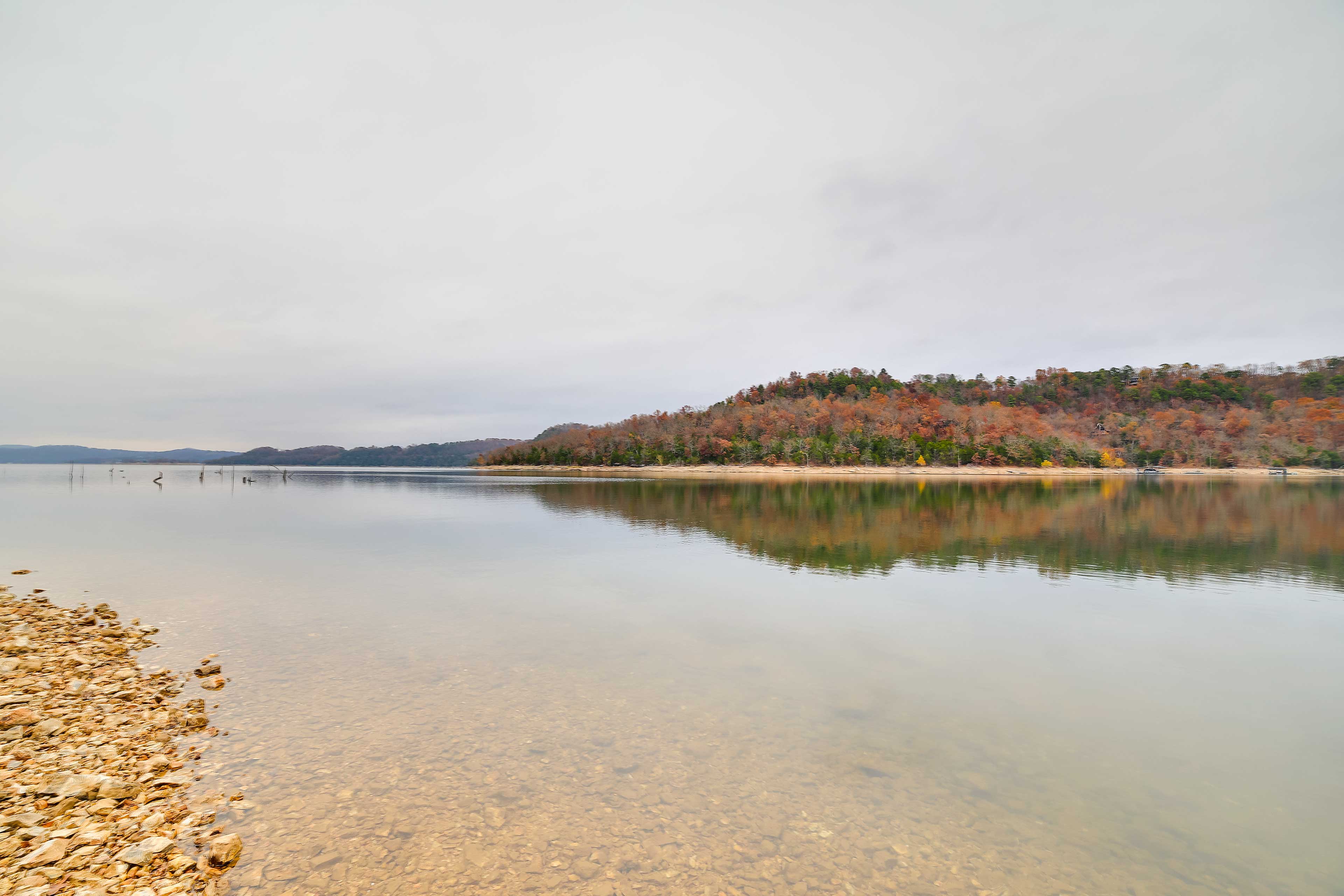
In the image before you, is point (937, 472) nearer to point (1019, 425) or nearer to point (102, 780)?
point (1019, 425)

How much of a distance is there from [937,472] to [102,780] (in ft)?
442

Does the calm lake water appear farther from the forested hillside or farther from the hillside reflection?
the forested hillside

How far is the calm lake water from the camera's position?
5.04 meters

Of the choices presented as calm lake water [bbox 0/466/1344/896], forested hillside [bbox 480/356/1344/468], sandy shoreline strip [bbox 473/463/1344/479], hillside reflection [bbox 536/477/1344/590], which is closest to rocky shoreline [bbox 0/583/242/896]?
calm lake water [bbox 0/466/1344/896]

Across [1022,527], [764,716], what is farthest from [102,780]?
[1022,527]

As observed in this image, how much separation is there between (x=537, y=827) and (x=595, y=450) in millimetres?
165057

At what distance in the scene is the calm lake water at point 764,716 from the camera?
504cm

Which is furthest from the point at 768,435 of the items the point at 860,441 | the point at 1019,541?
the point at 1019,541

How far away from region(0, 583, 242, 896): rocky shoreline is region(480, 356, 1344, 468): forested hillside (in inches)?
5344

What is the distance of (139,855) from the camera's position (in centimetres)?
457

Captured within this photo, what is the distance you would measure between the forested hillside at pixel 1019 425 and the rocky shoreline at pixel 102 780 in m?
136

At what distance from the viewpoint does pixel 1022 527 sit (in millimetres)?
30219

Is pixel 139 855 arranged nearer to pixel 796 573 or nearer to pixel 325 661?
pixel 325 661

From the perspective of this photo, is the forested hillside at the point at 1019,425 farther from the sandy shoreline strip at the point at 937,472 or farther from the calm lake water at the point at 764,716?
the calm lake water at the point at 764,716
